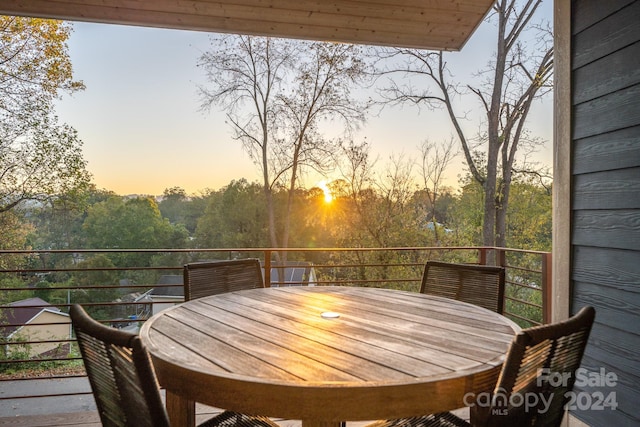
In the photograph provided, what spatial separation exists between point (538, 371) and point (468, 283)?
116 centimetres

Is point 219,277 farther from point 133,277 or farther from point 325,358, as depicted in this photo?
point 133,277

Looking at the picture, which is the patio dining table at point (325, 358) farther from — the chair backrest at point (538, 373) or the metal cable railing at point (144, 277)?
the metal cable railing at point (144, 277)

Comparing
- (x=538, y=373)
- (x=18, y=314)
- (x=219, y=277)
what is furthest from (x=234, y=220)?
(x=538, y=373)

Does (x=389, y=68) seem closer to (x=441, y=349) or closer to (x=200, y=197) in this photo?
(x=200, y=197)

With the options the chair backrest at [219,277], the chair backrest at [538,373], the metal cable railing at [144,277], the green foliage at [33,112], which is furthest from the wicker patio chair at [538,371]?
the green foliage at [33,112]

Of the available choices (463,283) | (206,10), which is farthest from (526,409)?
(206,10)

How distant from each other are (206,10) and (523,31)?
266 inches

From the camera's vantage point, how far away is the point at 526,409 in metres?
0.97

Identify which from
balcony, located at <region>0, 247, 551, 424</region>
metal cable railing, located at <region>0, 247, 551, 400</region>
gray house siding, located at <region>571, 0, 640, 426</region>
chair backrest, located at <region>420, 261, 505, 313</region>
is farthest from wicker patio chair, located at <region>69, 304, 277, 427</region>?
metal cable railing, located at <region>0, 247, 551, 400</region>

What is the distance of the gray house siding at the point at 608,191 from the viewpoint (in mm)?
1674

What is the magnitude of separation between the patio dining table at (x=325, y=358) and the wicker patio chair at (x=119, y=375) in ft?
0.40

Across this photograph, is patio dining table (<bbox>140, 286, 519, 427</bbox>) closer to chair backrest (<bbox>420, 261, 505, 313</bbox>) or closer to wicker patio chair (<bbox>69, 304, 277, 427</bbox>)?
wicker patio chair (<bbox>69, 304, 277, 427</bbox>)

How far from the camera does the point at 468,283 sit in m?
2.08

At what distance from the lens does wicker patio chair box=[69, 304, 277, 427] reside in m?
0.88
